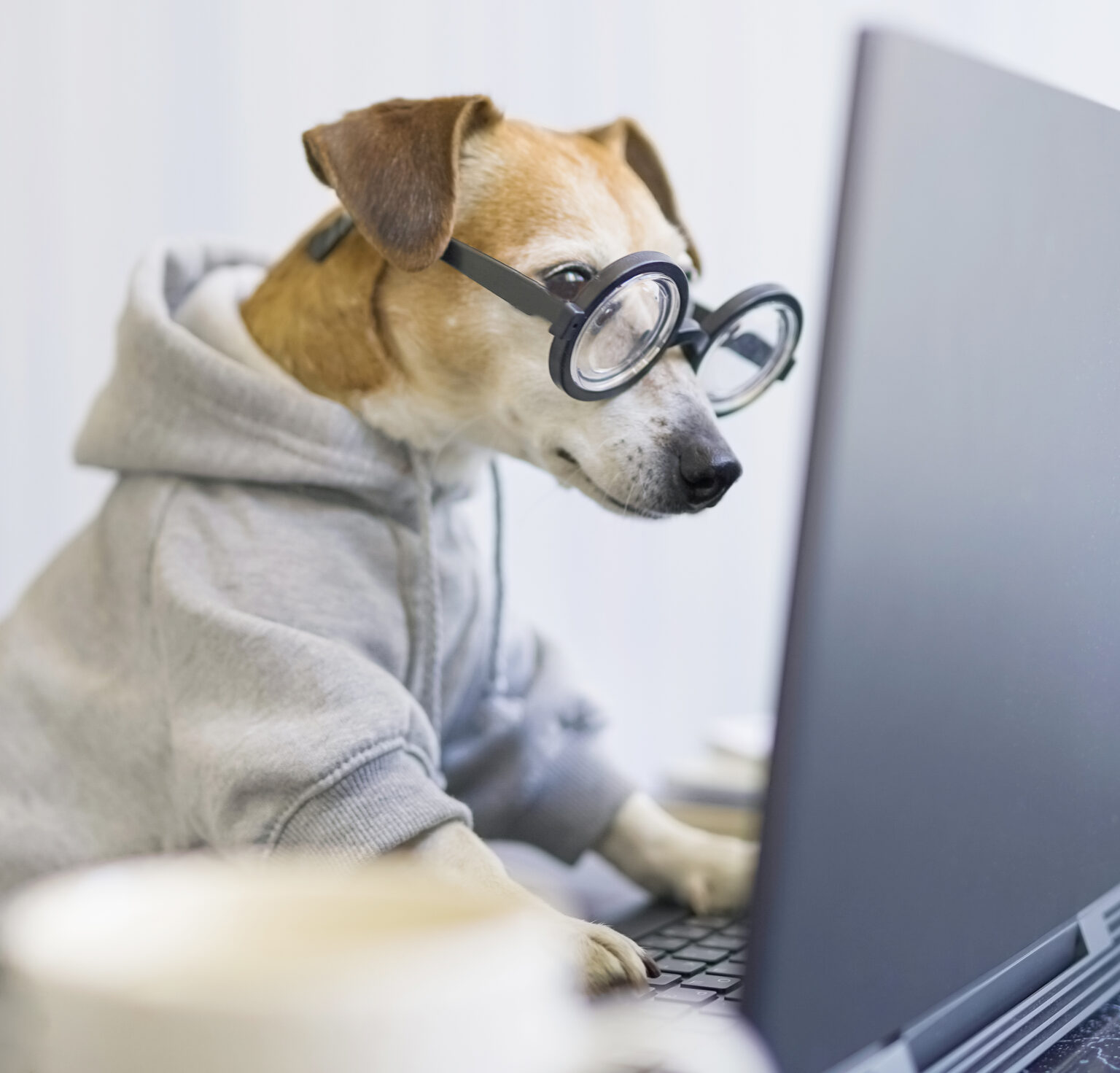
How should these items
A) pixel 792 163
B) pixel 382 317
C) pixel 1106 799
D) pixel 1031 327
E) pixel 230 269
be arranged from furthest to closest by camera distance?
pixel 792 163 → pixel 230 269 → pixel 382 317 → pixel 1106 799 → pixel 1031 327

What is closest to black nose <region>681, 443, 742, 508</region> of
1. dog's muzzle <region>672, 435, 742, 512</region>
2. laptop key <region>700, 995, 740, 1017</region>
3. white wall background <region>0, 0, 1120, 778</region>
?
dog's muzzle <region>672, 435, 742, 512</region>

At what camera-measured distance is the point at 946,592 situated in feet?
1.73

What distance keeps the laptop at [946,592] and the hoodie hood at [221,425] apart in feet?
1.47

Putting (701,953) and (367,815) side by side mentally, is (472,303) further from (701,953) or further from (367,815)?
(701,953)

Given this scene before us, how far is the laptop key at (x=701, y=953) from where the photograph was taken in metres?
0.83

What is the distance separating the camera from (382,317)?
1.00 metres

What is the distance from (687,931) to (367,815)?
1.11ft

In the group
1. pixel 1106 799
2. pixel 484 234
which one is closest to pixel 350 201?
pixel 484 234

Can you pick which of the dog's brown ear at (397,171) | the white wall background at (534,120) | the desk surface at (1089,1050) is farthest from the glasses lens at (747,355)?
the white wall background at (534,120)

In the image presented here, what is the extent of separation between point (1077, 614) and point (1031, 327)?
18cm

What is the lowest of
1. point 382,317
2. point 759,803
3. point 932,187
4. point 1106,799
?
point 1106,799

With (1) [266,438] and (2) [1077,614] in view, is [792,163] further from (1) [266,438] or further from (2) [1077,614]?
(2) [1077,614]

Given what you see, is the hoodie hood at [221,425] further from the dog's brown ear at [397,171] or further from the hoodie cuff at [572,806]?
the hoodie cuff at [572,806]

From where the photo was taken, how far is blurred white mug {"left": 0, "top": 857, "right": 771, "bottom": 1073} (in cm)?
40
